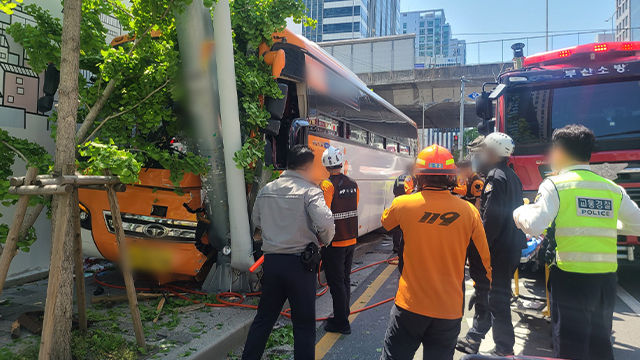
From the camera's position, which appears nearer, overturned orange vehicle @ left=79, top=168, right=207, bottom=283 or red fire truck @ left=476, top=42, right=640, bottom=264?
overturned orange vehicle @ left=79, top=168, right=207, bottom=283

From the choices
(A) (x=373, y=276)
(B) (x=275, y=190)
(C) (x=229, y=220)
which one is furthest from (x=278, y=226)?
(A) (x=373, y=276)

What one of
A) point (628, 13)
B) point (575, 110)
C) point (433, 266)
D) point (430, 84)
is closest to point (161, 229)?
point (433, 266)

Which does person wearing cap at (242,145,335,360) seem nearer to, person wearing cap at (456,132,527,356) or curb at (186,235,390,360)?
curb at (186,235,390,360)

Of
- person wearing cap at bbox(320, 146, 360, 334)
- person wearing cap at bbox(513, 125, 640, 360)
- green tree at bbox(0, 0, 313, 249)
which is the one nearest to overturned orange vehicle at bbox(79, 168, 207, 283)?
green tree at bbox(0, 0, 313, 249)

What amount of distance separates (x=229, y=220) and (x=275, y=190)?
1.75 metres

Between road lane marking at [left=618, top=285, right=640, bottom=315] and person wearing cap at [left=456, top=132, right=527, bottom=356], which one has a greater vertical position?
person wearing cap at [left=456, top=132, right=527, bottom=356]

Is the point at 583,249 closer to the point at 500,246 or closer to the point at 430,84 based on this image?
the point at 500,246

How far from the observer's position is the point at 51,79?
4809 mm

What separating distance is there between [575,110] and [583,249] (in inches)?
186

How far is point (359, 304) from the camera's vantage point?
564cm

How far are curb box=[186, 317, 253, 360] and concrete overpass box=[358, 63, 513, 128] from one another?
22271 mm

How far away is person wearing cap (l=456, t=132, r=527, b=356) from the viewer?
383cm

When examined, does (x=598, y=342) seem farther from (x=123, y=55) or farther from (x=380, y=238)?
(x=380, y=238)

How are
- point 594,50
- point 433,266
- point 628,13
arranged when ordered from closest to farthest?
point 433,266 < point 594,50 < point 628,13
